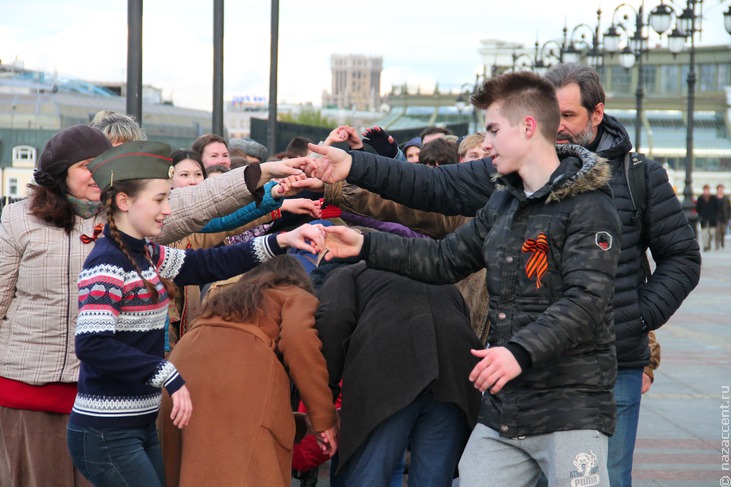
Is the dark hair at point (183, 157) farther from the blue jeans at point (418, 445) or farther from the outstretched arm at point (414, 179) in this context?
the blue jeans at point (418, 445)

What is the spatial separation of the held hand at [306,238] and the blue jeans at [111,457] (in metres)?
0.96

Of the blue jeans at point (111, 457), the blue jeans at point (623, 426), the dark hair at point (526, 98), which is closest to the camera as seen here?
the dark hair at point (526, 98)

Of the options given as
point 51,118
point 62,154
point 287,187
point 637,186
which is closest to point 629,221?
point 637,186

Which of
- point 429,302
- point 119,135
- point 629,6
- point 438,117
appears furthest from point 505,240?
point 438,117

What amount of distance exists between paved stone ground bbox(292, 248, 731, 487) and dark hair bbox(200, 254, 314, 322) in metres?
2.16

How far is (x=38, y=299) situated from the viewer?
4035mm

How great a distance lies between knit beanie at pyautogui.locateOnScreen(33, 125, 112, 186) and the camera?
160 inches

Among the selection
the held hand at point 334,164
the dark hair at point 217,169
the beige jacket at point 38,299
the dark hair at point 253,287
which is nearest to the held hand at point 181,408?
the dark hair at point 253,287

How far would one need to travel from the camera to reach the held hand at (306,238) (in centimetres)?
384

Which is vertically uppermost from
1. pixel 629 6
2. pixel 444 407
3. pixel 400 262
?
pixel 629 6

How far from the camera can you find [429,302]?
412 centimetres

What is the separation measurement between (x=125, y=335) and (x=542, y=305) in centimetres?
149

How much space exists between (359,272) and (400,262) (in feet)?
1.76

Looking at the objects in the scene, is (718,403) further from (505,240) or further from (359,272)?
(505,240)
